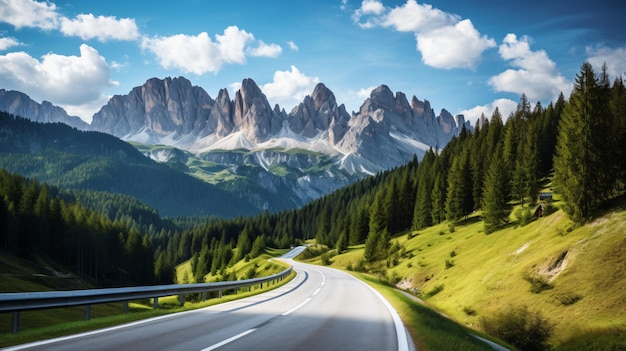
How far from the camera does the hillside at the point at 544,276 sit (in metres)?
26.8

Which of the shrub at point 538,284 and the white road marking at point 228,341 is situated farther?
the shrub at point 538,284

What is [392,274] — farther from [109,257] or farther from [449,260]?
[109,257]

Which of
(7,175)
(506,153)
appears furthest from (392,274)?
(7,175)

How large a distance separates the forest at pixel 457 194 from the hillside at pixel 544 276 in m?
3.90

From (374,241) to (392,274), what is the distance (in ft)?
40.7

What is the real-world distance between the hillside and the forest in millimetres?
3902

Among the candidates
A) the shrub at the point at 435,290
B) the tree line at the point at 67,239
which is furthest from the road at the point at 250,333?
the tree line at the point at 67,239

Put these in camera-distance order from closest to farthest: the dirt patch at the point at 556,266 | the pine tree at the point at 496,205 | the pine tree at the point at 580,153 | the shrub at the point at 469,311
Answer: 1. the shrub at the point at 469,311
2. the dirt patch at the point at 556,266
3. the pine tree at the point at 580,153
4. the pine tree at the point at 496,205

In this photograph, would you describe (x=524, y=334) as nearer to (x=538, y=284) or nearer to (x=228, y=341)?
(x=538, y=284)

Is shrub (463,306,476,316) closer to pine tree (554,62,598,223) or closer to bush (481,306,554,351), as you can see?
bush (481,306,554,351)

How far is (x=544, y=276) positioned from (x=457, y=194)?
45.5 m

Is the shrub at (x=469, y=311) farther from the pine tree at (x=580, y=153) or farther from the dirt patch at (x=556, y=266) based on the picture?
the pine tree at (x=580, y=153)

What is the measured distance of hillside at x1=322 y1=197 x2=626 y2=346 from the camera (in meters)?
26.8

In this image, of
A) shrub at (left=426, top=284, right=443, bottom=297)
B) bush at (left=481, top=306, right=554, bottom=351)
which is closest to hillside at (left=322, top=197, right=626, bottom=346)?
shrub at (left=426, top=284, right=443, bottom=297)
